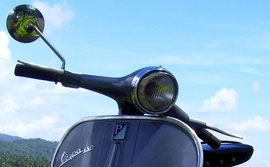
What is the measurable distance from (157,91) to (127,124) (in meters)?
0.28

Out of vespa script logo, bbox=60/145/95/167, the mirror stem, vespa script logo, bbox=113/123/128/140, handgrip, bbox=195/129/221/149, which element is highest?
the mirror stem

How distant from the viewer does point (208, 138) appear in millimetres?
3391

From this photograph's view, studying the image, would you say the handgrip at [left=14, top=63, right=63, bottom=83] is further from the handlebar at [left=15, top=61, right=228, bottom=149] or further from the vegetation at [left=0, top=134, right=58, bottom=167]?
the vegetation at [left=0, top=134, right=58, bottom=167]

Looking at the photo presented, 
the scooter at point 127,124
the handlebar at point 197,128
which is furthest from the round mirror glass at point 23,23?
the handlebar at point 197,128

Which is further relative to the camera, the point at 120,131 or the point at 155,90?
the point at 120,131

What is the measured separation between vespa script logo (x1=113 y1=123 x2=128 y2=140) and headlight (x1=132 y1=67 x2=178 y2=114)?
6.8 inches

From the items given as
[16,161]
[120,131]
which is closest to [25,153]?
[16,161]

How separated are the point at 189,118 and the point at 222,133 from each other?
0.23 meters

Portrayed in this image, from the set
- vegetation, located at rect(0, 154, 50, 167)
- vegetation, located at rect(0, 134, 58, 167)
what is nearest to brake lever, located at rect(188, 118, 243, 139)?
vegetation, located at rect(0, 134, 58, 167)

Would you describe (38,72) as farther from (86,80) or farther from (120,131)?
(120,131)

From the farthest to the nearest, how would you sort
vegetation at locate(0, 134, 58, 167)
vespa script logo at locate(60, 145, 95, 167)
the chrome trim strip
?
vegetation at locate(0, 134, 58, 167)
vespa script logo at locate(60, 145, 95, 167)
the chrome trim strip

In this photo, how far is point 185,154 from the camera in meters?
2.81

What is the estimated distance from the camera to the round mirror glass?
120 inches

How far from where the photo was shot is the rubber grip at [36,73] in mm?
3010
